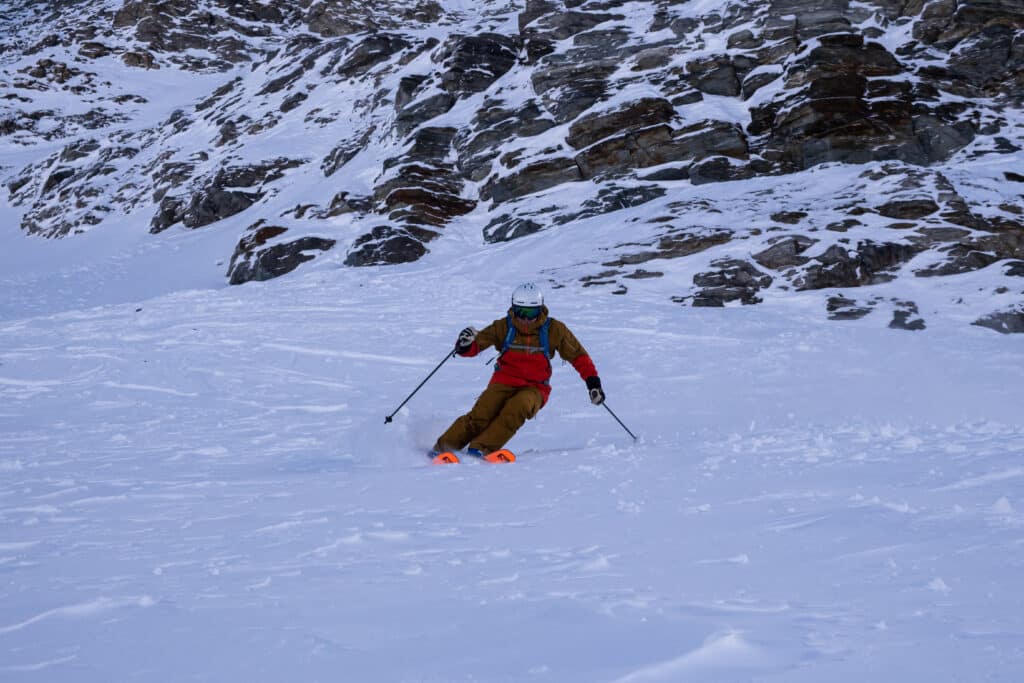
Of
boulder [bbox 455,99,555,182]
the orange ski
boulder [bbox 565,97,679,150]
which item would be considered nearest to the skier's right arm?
the orange ski

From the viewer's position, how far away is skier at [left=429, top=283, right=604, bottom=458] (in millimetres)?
6926

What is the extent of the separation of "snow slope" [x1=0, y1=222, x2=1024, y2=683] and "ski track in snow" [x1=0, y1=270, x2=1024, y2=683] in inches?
0.6

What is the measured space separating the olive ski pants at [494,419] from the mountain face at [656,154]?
8.62m

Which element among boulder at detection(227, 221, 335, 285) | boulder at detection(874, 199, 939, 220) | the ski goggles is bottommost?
boulder at detection(227, 221, 335, 285)

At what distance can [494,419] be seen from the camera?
22.5 ft

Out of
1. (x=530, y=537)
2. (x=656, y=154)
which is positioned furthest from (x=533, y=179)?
(x=530, y=537)

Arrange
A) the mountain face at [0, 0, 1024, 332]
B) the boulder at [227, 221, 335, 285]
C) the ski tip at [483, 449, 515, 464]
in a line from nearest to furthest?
the ski tip at [483, 449, 515, 464], the mountain face at [0, 0, 1024, 332], the boulder at [227, 221, 335, 285]

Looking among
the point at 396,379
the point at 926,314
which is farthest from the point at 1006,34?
the point at 396,379

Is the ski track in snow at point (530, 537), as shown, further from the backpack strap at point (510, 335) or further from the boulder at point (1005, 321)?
the boulder at point (1005, 321)

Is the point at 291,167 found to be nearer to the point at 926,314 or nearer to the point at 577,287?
the point at 577,287

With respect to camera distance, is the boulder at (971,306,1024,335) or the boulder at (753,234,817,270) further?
the boulder at (753,234,817,270)

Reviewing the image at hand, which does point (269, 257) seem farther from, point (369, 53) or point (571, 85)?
point (369, 53)

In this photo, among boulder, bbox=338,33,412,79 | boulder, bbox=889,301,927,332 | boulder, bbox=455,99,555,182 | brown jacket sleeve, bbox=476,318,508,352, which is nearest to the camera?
brown jacket sleeve, bbox=476,318,508,352

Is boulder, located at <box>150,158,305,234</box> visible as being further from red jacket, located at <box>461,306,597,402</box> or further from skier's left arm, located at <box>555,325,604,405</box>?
skier's left arm, located at <box>555,325,604,405</box>
